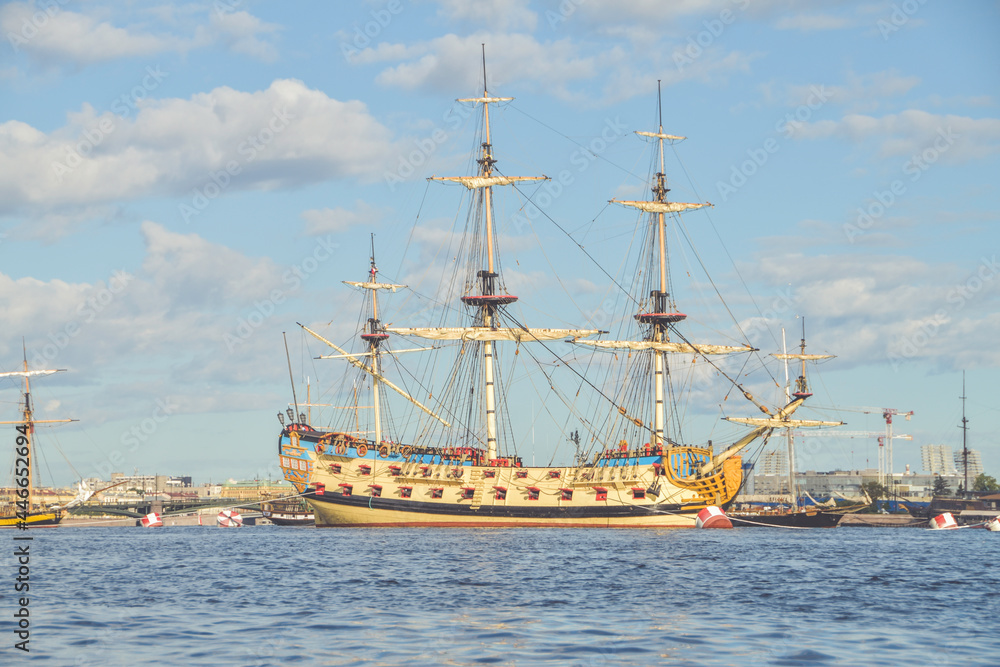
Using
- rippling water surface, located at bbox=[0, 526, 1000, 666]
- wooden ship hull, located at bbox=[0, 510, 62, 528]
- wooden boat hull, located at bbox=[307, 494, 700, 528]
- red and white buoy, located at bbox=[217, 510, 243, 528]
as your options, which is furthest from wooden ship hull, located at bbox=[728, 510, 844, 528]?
wooden ship hull, located at bbox=[0, 510, 62, 528]

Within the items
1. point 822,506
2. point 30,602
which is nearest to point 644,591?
point 30,602

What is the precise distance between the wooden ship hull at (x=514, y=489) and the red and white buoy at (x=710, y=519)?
61 centimetres

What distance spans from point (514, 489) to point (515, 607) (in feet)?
215

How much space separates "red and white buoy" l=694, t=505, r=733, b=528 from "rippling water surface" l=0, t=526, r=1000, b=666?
108ft

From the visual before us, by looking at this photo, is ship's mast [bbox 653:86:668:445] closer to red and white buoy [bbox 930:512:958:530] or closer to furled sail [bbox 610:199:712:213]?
furled sail [bbox 610:199:712:213]

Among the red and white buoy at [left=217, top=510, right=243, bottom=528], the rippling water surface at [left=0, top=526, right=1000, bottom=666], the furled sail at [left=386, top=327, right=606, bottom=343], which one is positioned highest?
the furled sail at [left=386, top=327, right=606, bottom=343]

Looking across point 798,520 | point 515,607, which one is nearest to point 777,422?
point 798,520

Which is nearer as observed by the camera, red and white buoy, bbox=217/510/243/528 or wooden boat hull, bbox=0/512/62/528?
wooden boat hull, bbox=0/512/62/528

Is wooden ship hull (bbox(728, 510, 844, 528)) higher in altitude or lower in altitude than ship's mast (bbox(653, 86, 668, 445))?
lower

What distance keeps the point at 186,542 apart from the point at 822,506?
213ft

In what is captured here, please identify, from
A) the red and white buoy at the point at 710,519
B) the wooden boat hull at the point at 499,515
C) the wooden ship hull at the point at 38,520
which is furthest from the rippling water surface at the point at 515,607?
the wooden ship hull at the point at 38,520

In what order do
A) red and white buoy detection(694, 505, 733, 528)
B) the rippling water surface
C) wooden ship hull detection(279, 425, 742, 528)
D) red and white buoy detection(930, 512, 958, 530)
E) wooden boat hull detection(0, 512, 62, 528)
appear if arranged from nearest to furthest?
the rippling water surface → wooden ship hull detection(279, 425, 742, 528) → red and white buoy detection(694, 505, 733, 528) → red and white buoy detection(930, 512, 958, 530) → wooden boat hull detection(0, 512, 62, 528)

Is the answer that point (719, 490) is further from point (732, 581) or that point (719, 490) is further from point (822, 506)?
point (732, 581)

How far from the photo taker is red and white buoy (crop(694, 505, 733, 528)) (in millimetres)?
101562
